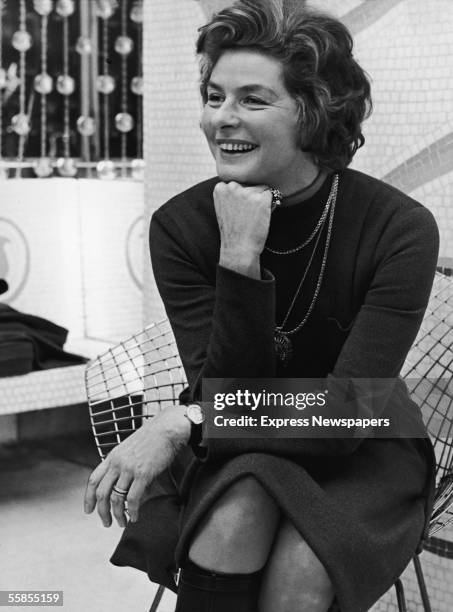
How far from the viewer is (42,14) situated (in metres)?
4.67

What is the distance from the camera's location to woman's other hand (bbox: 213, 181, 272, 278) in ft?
5.87

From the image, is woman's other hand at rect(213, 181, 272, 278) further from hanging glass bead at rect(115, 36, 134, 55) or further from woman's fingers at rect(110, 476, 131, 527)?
hanging glass bead at rect(115, 36, 134, 55)

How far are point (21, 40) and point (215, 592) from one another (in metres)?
3.59

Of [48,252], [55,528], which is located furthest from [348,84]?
[48,252]

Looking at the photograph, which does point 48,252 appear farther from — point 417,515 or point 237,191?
point 417,515

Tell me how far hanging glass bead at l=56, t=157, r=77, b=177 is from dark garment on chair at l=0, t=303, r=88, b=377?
1.12 m

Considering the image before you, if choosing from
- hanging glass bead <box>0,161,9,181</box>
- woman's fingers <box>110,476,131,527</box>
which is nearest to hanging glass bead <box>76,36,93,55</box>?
hanging glass bead <box>0,161,9,181</box>

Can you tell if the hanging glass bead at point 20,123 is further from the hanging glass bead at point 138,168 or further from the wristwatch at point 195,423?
the wristwatch at point 195,423

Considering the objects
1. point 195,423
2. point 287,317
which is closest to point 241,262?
point 287,317

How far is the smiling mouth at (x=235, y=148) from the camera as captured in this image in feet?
6.17

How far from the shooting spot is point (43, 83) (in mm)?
4668

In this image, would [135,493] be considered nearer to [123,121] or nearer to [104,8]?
[123,121]

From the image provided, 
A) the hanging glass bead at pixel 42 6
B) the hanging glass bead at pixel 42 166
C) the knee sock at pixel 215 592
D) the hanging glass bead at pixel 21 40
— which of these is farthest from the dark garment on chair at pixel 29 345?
the knee sock at pixel 215 592

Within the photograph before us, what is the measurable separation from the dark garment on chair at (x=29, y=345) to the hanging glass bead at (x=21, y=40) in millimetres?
1504
